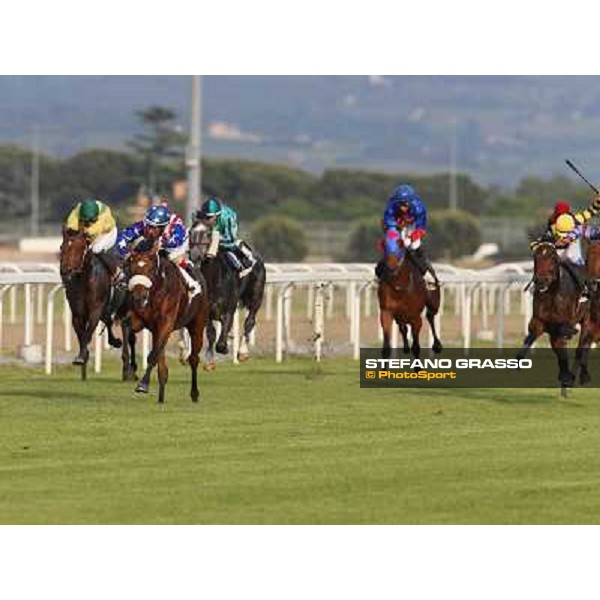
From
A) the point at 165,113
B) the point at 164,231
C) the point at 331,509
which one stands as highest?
the point at 165,113

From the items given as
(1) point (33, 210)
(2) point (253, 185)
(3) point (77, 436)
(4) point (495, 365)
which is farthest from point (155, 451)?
(2) point (253, 185)

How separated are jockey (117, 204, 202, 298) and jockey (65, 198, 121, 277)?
1670 millimetres

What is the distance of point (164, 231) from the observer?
64.0 feet

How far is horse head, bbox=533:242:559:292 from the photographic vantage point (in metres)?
20.1

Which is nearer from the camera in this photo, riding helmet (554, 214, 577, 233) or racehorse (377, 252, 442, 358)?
riding helmet (554, 214, 577, 233)

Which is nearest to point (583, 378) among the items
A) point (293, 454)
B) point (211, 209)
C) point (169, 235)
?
point (211, 209)

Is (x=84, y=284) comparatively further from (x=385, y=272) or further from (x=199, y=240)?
(x=385, y=272)

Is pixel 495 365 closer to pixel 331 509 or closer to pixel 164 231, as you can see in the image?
pixel 164 231

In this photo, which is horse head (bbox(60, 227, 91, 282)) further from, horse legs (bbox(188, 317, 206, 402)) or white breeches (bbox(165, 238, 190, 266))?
horse legs (bbox(188, 317, 206, 402))

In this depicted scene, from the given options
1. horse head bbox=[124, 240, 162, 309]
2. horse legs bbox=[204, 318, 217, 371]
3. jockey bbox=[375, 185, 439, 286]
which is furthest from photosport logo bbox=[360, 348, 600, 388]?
horse head bbox=[124, 240, 162, 309]

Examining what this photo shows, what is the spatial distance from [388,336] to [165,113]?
9929 cm

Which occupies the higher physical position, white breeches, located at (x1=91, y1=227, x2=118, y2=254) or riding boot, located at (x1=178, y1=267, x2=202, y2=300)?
white breeches, located at (x1=91, y1=227, x2=118, y2=254)

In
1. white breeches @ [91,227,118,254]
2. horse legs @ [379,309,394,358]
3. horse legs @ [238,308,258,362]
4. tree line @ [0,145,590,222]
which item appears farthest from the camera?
tree line @ [0,145,590,222]

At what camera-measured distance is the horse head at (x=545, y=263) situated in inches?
791
